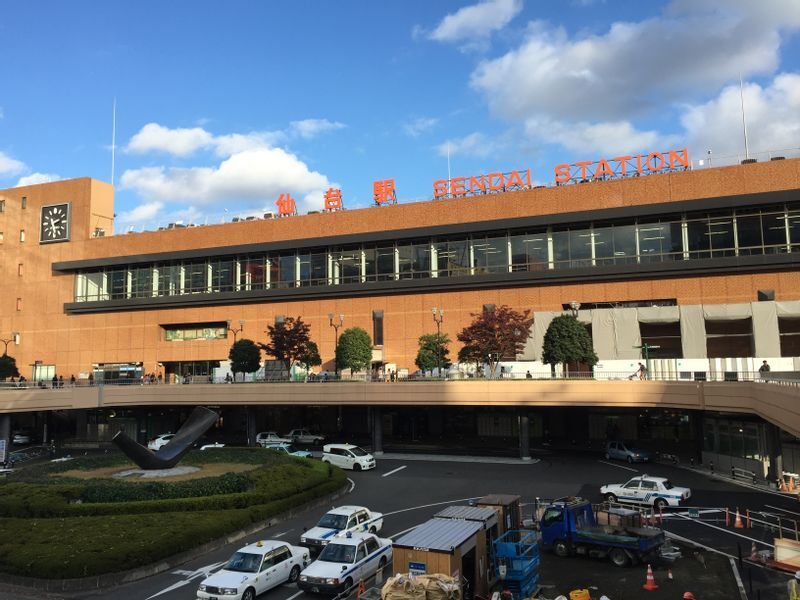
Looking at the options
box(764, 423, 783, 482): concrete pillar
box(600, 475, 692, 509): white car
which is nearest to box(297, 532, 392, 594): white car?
box(600, 475, 692, 509): white car

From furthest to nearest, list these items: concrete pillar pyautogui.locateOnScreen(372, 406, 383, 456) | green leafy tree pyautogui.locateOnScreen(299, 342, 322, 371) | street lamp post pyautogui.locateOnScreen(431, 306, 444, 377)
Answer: green leafy tree pyautogui.locateOnScreen(299, 342, 322, 371) → street lamp post pyautogui.locateOnScreen(431, 306, 444, 377) → concrete pillar pyautogui.locateOnScreen(372, 406, 383, 456)

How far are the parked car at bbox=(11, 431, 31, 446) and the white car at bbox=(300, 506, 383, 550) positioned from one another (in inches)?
2171

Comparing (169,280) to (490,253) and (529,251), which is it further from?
(529,251)

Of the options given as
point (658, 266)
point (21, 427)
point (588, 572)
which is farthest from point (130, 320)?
point (588, 572)

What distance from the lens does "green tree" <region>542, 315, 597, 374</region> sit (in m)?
46.1

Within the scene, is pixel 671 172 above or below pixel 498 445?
above

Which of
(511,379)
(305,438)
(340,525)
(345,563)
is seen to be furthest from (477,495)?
(305,438)

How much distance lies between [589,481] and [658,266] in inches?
1010

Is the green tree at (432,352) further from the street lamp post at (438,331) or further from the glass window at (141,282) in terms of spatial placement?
the glass window at (141,282)

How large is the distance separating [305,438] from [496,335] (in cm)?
2041

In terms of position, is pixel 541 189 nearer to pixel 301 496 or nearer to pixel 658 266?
pixel 658 266

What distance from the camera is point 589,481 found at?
37.2m

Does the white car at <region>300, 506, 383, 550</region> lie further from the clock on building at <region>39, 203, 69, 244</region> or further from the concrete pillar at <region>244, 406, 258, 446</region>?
the clock on building at <region>39, 203, 69, 244</region>

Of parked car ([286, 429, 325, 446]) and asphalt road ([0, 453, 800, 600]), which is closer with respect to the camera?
asphalt road ([0, 453, 800, 600])
